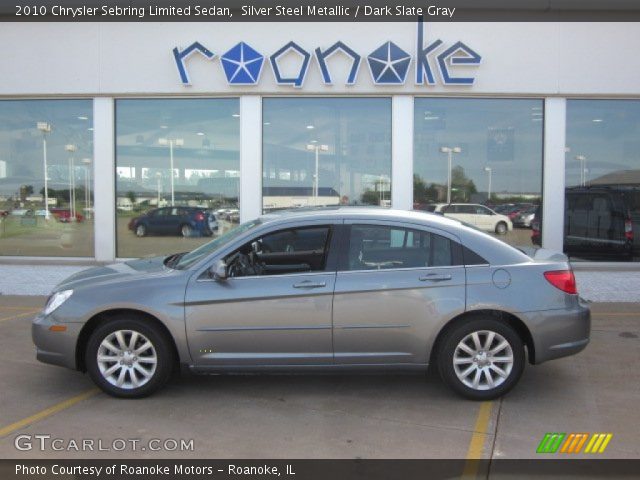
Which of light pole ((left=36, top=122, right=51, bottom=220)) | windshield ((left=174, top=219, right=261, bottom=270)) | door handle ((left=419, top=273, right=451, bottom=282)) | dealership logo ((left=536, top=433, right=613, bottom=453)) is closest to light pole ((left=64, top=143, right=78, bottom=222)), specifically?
light pole ((left=36, top=122, right=51, bottom=220))

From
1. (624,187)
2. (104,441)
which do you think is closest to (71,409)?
(104,441)

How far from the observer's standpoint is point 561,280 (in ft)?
17.1

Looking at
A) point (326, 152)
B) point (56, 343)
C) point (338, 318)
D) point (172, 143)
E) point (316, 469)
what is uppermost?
point (172, 143)

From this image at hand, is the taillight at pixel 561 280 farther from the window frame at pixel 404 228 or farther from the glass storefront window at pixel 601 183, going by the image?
the glass storefront window at pixel 601 183

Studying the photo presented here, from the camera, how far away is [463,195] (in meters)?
12.0

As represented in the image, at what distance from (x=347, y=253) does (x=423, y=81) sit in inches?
278

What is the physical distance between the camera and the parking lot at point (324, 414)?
169 inches

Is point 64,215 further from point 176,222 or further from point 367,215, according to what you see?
point 367,215

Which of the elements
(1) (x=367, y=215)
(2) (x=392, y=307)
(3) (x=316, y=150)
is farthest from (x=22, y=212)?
(2) (x=392, y=307)

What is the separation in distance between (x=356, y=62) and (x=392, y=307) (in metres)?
7.39

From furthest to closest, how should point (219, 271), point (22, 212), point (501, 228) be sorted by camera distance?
point (22, 212) → point (501, 228) → point (219, 271)

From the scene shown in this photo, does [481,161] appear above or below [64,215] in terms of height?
above

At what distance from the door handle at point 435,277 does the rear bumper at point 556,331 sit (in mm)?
724

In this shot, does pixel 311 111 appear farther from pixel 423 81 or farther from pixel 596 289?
pixel 596 289
